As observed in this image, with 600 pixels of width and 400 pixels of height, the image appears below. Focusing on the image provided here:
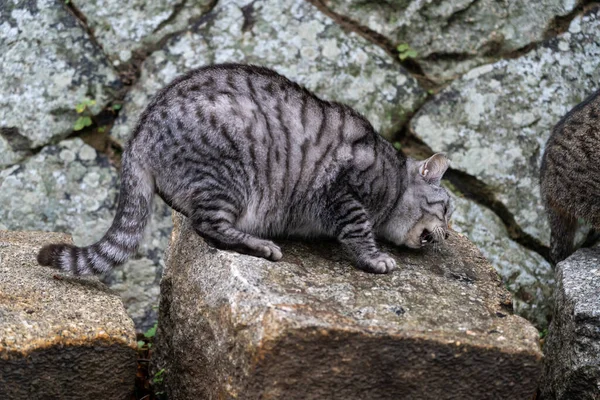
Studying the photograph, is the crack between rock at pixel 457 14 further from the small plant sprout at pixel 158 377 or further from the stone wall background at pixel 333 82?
the small plant sprout at pixel 158 377

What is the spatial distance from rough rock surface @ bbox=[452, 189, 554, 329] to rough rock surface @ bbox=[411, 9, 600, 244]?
19cm

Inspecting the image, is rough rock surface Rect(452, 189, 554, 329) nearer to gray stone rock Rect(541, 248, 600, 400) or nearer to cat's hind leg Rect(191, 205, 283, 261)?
gray stone rock Rect(541, 248, 600, 400)

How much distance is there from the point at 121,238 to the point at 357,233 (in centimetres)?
126

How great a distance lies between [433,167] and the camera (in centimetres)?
451

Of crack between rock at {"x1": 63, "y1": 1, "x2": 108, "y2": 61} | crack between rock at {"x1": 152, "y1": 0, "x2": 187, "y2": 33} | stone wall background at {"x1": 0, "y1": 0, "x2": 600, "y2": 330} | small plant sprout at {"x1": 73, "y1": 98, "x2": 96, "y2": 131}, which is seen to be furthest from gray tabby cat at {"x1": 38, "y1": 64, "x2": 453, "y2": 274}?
crack between rock at {"x1": 63, "y1": 1, "x2": 108, "y2": 61}

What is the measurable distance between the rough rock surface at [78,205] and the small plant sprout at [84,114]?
0.14 meters

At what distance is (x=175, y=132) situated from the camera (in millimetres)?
3963

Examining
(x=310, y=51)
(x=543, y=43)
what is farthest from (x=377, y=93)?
(x=543, y=43)

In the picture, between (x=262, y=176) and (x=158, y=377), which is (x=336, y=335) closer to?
(x=262, y=176)

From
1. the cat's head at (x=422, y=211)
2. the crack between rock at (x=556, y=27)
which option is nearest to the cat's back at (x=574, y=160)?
the crack between rock at (x=556, y=27)

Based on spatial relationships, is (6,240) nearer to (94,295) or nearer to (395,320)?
(94,295)

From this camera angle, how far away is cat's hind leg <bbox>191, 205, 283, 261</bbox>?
3881 millimetres

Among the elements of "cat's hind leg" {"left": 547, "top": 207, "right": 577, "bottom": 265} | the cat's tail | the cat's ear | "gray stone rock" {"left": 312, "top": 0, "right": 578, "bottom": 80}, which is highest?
"gray stone rock" {"left": 312, "top": 0, "right": 578, "bottom": 80}

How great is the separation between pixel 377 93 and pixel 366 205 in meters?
2.03
